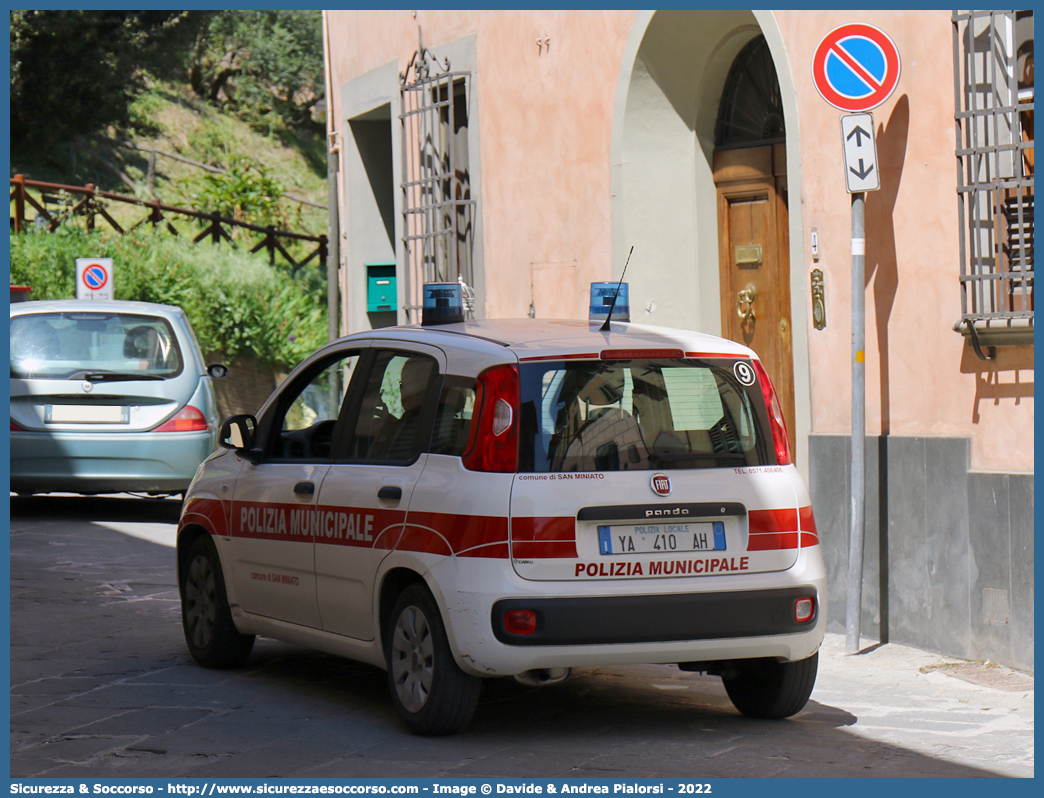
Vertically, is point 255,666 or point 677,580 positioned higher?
point 677,580

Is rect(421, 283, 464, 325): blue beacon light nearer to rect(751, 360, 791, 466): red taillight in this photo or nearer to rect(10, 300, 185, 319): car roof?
rect(751, 360, 791, 466): red taillight

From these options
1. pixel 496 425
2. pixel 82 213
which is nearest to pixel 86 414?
pixel 496 425

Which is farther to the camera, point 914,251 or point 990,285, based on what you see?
point 914,251

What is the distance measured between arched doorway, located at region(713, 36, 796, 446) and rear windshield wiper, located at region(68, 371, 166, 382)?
16.0 feet

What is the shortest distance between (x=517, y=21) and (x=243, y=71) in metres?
38.5

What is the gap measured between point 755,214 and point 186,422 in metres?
5.05

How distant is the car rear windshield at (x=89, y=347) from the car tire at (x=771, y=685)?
7.44 m

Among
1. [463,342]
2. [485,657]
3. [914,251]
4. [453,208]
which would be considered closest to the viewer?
[485,657]

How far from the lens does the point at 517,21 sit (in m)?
12.2

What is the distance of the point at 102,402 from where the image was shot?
1210 cm

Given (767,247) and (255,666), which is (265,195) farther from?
(255,666)

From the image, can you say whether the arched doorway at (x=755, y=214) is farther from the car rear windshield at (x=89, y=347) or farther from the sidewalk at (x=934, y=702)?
the car rear windshield at (x=89, y=347)

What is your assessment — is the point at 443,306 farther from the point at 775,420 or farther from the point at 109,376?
the point at 109,376

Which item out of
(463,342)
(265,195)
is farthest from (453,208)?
(265,195)
